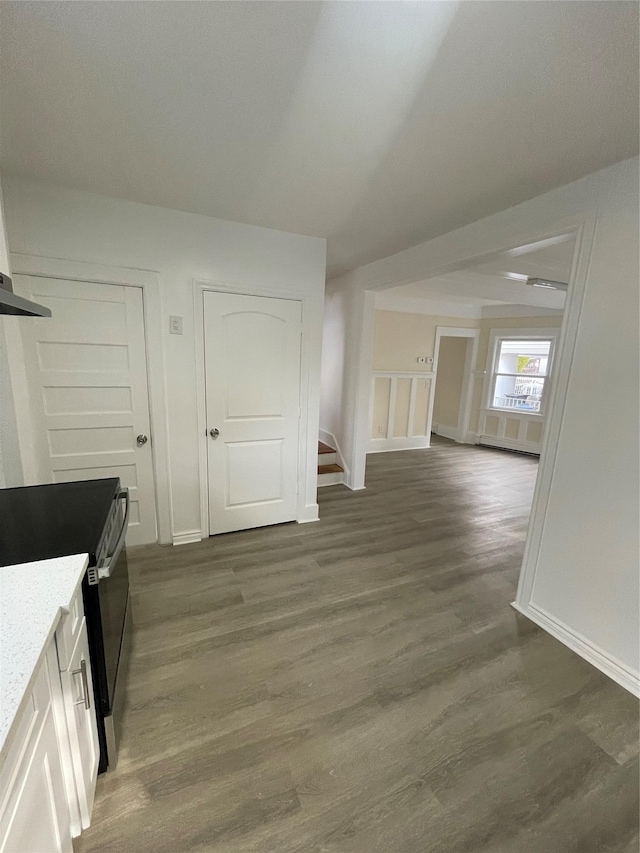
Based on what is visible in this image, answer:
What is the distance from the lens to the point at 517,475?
506 centimetres

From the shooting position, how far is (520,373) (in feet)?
20.9

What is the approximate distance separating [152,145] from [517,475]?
211 inches

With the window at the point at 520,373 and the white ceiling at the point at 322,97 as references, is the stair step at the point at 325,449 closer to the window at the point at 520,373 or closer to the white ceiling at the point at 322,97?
the white ceiling at the point at 322,97

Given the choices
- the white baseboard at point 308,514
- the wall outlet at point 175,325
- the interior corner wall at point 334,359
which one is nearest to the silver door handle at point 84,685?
the wall outlet at point 175,325

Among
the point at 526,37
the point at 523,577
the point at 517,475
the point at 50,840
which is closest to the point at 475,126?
the point at 526,37

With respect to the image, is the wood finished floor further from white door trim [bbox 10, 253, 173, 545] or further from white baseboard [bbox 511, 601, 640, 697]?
white door trim [bbox 10, 253, 173, 545]

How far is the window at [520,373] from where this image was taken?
20.0 feet

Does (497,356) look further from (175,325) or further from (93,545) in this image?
(93,545)

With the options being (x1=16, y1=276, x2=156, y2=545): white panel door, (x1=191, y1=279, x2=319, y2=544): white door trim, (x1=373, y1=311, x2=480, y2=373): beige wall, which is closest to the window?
(x1=373, y1=311, x2=480, y2=373): beige wall

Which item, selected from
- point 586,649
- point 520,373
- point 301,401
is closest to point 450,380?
point 520,373

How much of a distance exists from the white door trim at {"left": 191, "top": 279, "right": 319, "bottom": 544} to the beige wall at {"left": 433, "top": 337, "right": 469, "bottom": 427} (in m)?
4.79

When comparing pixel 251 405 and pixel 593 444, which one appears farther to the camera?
pixel 251 405

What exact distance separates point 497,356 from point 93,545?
6862 millimetres

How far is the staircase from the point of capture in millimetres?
4383
